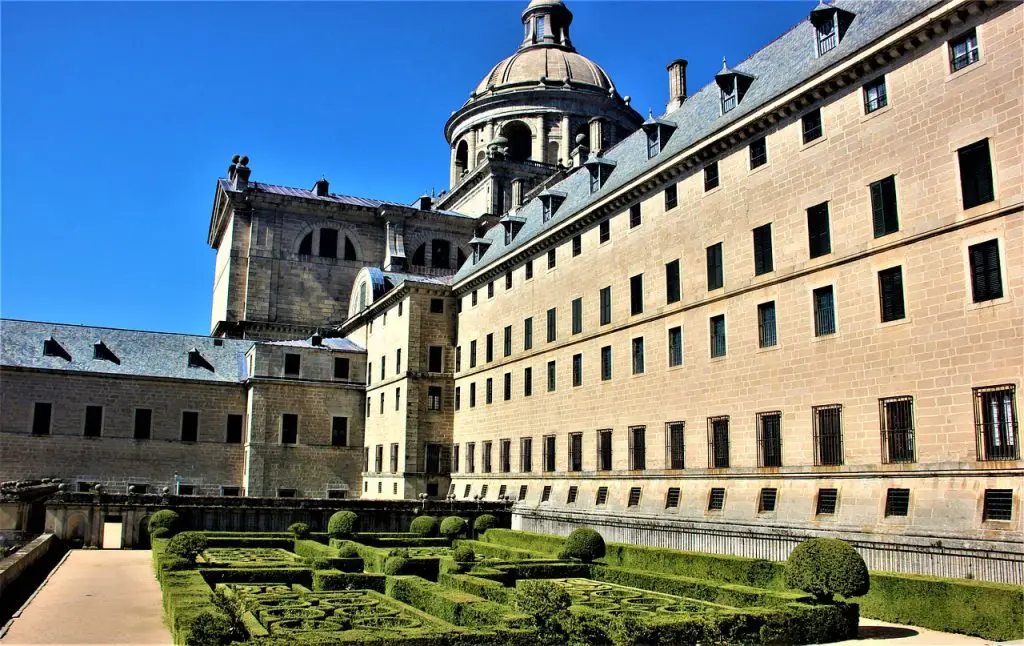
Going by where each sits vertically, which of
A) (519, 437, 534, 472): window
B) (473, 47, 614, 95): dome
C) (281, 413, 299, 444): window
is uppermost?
(473, 47, 614, 95): dome

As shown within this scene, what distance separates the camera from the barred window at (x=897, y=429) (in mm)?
22812

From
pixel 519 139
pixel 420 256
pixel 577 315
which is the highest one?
pixel 519 139

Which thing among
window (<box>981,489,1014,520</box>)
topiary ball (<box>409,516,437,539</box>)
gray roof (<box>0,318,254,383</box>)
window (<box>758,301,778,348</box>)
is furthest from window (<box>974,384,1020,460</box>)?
gray roof (<box>0,318,254,383</box>)

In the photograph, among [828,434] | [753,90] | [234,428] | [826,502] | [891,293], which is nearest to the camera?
[891,293]

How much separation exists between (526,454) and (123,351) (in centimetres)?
2748

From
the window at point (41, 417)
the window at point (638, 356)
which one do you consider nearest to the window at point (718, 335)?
the window at point (638, 356)

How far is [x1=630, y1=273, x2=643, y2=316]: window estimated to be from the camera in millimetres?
35156

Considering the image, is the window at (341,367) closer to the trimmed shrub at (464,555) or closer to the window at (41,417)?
the window at (41,417)

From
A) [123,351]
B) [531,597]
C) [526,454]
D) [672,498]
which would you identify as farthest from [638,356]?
[123,351]

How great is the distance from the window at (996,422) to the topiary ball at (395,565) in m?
15.4

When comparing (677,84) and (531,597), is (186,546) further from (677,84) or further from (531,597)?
(677,84)

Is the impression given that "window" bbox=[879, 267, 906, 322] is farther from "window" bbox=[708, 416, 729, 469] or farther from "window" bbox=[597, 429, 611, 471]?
"window" bbox=[597, 429, 611, 471]

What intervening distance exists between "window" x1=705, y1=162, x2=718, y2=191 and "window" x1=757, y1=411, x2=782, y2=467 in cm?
869

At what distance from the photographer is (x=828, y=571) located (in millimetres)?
18188
